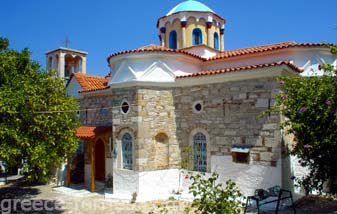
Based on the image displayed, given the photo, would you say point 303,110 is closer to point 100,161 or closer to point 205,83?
point 205,83

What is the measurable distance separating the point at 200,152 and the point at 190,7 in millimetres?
7910

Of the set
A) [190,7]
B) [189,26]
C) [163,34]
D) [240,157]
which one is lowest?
[240,157]

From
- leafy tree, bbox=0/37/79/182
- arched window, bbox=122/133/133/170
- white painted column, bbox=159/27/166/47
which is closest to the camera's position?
leafy tree, bbox=0/37/79/182

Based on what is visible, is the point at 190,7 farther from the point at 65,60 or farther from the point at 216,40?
the point at 65,60

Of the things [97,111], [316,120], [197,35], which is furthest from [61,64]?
[316,120]

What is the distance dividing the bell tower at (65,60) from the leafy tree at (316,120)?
16761 millimetres

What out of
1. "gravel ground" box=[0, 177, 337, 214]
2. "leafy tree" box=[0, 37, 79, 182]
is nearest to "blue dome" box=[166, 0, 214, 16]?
"leafy tree" box=[0, 37, 79, 182]

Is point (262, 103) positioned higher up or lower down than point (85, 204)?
higher up

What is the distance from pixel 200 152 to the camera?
10680 mm

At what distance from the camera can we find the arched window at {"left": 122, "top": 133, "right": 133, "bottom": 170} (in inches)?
432

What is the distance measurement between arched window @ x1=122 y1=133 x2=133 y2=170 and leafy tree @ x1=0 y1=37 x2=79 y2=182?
1.91 meters

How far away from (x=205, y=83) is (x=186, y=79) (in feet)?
2.49

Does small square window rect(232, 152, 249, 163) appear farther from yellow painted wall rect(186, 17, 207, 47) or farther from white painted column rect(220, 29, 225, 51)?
white painted column rect(220, 29, 225, 51)

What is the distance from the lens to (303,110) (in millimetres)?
6535
